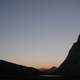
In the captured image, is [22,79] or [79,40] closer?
[22,79]

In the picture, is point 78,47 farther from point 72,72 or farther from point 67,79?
point 67,79

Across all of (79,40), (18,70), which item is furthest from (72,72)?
(18,70)

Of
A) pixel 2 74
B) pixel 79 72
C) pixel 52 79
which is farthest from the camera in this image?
pixel 79 72

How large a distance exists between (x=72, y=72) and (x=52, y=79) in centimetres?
2094

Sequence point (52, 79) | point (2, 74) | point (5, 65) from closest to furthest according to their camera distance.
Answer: point (2, 74) < point (5, 65) < point (52, 79)

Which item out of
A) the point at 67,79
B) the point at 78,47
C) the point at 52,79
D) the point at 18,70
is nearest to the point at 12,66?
the point at 18,70

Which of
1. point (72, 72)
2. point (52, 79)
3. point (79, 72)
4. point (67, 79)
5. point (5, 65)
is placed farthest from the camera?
point (72, 72)

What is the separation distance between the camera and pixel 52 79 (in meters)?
38.9

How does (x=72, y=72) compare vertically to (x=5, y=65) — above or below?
below

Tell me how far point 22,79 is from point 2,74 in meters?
3.87

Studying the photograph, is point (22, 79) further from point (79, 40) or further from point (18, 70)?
point (79, 40)

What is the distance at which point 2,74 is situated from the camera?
30109 mm

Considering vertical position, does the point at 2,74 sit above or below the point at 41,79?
above

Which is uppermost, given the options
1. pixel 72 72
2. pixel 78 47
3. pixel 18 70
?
pixel 18 70
